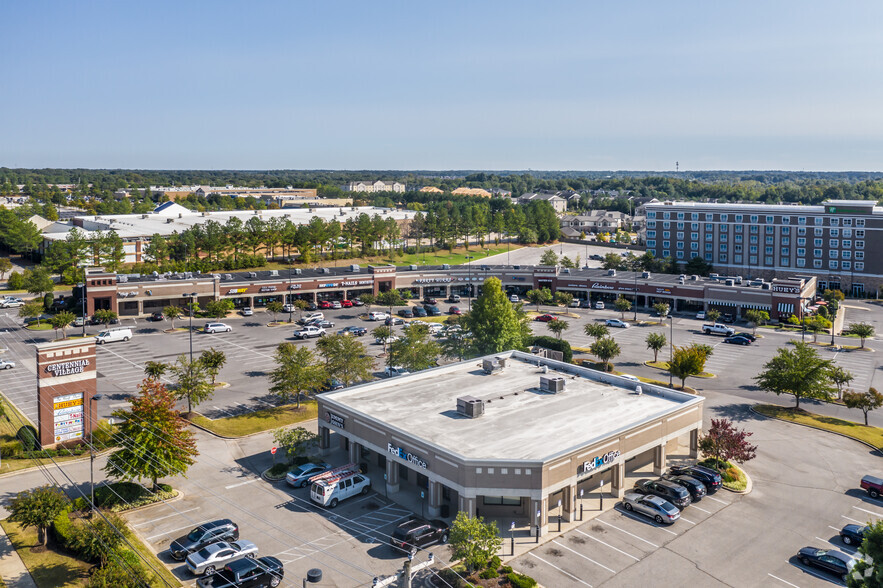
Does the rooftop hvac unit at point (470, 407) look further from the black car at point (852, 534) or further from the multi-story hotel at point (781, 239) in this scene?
the multi-story hotel at point (781, 239)

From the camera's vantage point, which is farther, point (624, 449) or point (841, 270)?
point (841, 270)

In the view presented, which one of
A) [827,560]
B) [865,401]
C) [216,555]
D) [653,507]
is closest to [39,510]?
[216,555]

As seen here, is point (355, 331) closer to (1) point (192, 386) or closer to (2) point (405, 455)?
(1) point (192, 386)

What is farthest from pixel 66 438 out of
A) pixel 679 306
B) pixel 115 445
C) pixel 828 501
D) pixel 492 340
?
pixel 679 306

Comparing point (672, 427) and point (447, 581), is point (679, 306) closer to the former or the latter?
point (672, 427)

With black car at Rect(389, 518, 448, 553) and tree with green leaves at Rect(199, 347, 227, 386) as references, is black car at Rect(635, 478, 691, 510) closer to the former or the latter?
black car at Rect(389, 518, 448, 553)

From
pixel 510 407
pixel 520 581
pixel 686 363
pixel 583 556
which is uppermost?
pixel 686 363

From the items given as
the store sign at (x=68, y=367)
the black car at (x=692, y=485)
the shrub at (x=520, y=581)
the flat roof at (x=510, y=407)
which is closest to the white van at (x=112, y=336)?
the store sign at (x=68, y=367)
